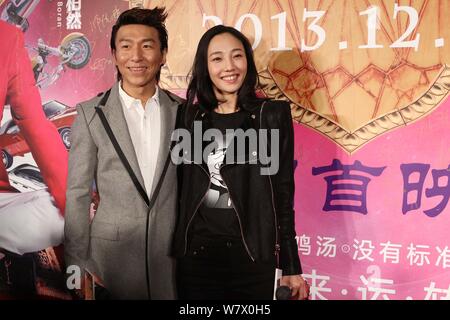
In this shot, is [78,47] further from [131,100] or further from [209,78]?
[209,78]

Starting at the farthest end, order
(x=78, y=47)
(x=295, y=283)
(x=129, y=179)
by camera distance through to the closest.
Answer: (x=78, y=47)
(x=129, y=179)
(x=295, y=283)

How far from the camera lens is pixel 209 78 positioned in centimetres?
250

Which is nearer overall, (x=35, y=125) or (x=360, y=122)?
(x=360, y=122)

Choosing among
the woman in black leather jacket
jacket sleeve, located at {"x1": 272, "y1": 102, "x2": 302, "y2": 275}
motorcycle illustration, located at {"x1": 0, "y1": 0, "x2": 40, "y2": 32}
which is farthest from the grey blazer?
motorcycle illustration, located at {"x1": 0, "y1": 0, "x2": 40, "y2": 32}

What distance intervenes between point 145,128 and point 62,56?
29.1 inches

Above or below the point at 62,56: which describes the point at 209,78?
below

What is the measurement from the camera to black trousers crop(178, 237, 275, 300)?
2.35 metres

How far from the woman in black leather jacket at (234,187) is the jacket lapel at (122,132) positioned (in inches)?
10.7

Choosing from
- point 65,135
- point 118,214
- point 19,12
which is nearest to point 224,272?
point 118,214

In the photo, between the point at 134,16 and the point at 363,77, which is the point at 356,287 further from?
the point at 134,16

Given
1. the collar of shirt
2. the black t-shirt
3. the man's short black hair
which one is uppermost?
the man's short black hair

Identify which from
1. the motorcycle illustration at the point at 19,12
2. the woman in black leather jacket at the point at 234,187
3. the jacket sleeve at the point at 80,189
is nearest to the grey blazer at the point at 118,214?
the jacket sleeve at the point at 80,189

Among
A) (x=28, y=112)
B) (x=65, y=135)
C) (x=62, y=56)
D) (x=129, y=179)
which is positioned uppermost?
(x=62, y=56)

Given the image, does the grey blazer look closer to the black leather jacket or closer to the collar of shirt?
the collar of shirt
